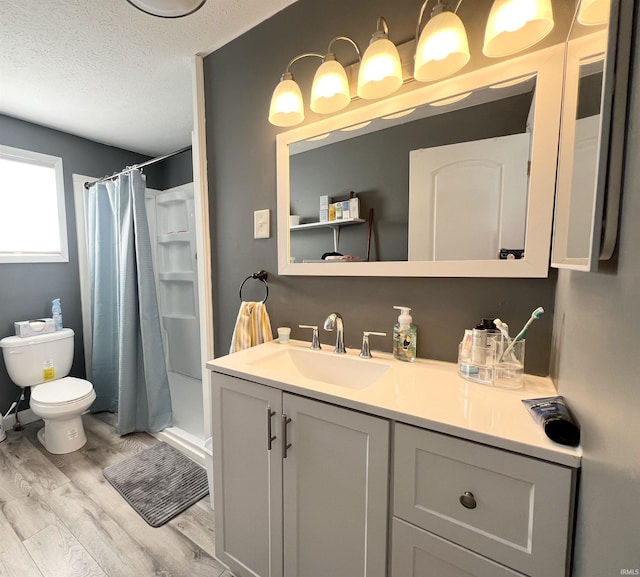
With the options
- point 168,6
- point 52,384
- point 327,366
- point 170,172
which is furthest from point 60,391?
point 168,6

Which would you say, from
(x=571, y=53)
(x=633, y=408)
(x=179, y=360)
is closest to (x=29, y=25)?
(x=571, y=53)

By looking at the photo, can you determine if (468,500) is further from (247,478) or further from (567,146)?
(567,146)

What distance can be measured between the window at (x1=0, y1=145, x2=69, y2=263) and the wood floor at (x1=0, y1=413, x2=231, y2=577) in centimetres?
144

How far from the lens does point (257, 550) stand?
1061 millimetres

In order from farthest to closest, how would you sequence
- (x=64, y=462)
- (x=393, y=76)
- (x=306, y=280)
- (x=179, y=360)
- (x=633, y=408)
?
(x=179, y=360) < (x=64, y=462) < (x=306, y=280) < (x=393, y=76) < (x=633, y=408)

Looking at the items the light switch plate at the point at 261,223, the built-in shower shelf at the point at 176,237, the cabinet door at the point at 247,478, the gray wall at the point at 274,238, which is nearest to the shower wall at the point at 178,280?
the built-in shower shelf at the point at 176,237

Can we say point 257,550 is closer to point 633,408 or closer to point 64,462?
point 633,408

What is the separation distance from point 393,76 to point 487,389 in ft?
3.38

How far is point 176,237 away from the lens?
2877 millimetres

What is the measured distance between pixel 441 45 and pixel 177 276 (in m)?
2.77

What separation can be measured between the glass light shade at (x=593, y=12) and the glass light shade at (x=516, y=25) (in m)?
0.11

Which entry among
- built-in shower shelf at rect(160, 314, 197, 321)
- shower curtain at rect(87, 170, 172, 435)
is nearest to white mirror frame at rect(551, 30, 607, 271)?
shower curtain at rect(87, 170, 172, 435)

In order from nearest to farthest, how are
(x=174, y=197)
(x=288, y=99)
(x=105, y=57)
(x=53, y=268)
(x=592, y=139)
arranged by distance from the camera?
(x=592, y=139) → (x=288, y=99) → (x=105, y=57) → (x=53, y=268) → (x=174, y=197)

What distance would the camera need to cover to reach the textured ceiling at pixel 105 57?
1282 millimetres
